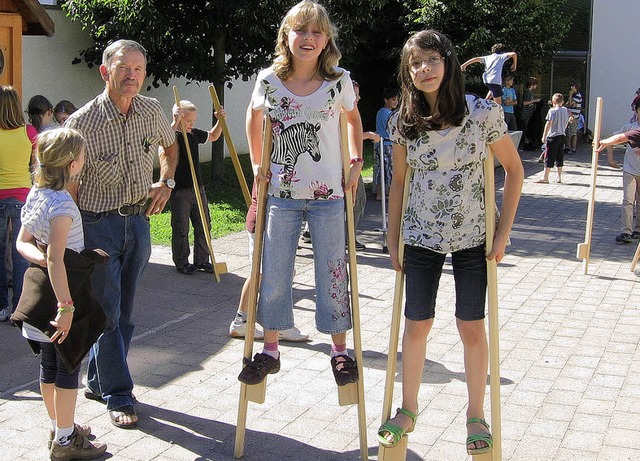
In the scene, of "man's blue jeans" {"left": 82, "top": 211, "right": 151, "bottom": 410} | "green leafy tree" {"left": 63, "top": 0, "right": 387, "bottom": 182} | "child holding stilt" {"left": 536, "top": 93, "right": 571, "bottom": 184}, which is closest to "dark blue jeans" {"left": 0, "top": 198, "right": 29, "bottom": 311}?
"man's blue jeans" {"left": 82, "top": 211, "right": 151, "bottom": 410}

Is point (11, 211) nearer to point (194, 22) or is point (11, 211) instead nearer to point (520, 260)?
point (520, 260)

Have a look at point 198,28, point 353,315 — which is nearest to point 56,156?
point 353,315

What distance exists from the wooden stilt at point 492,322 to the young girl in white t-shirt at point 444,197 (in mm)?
34

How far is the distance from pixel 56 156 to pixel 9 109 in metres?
3.02

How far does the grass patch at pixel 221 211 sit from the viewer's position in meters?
11.8

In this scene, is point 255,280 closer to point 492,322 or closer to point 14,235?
point 492,322

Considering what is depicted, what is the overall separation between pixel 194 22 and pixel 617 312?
873 cm

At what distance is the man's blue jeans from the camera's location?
500cm

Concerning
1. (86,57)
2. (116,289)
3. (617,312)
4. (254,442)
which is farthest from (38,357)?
(86,57)

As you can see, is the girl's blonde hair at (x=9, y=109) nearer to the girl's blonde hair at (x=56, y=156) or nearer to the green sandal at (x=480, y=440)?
the girl's blonde hair at (x=56, y=156)

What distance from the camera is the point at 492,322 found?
434 cm

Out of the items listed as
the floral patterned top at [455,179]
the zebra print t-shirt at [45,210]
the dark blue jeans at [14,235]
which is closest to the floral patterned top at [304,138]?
the floral patterned top at [455,179]

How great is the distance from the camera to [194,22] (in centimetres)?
1420

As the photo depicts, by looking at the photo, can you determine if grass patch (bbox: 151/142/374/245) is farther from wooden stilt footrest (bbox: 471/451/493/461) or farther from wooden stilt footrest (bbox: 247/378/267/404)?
wooden stilt footrest (bbox: 471/451/493/461)
